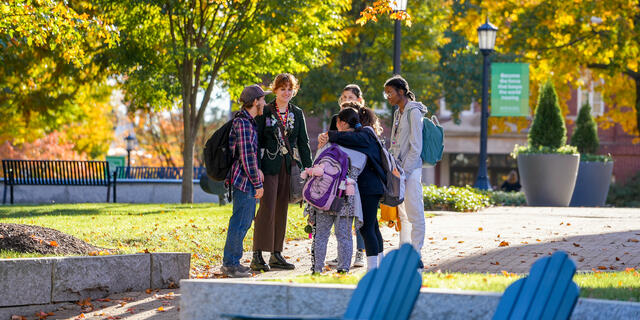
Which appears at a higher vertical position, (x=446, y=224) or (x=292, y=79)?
(x=292, y=79)

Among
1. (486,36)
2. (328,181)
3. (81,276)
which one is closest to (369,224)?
(328,181)

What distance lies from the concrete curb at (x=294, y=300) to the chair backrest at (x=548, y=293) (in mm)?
380

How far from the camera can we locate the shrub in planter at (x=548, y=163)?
67.6 ft

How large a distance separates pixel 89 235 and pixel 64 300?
283 centimetres

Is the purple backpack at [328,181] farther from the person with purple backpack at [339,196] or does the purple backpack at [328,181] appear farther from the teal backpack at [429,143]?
the teal backpack at [429,143]

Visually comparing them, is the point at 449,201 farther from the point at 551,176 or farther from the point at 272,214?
the point at 272,214

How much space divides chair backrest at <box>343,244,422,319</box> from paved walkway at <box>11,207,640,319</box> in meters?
2.60

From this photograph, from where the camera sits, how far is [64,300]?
7.16m

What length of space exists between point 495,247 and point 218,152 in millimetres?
4013

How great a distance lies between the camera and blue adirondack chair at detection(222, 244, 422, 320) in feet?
13.5

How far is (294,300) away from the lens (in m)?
4.73

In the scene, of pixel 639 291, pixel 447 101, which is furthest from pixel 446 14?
pixel 639 291

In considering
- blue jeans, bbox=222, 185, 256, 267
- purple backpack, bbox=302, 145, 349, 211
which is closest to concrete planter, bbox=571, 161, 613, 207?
blue jeans, bbox=222, 185, 256, 267

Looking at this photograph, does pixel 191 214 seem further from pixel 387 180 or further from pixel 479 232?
pixel 387 180
